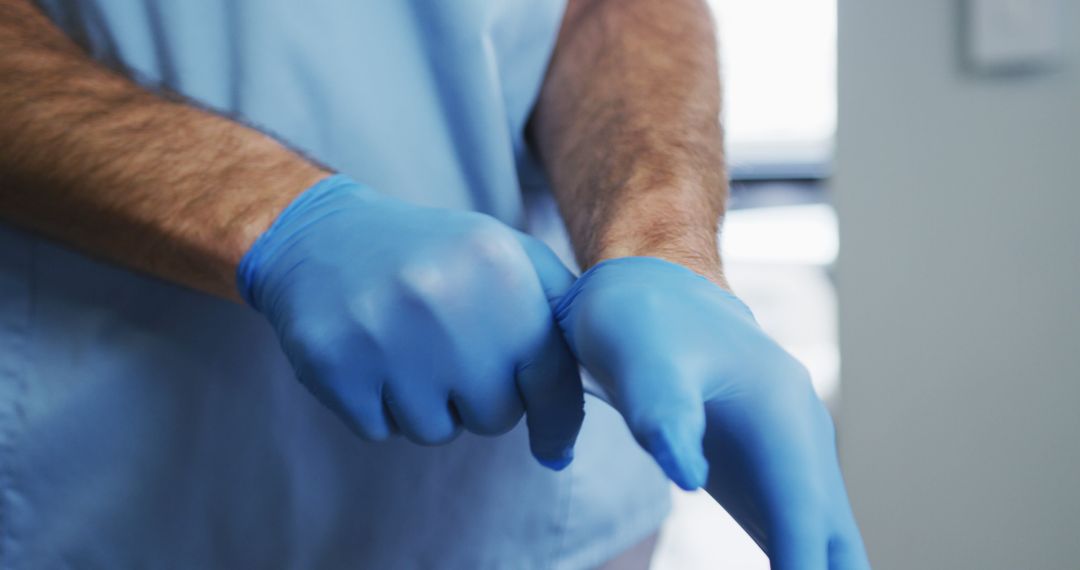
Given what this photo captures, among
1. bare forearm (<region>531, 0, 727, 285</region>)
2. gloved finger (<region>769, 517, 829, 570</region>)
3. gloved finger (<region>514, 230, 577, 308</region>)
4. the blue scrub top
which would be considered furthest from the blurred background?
gloved finger (<region>769, 517, 829, 570</region>)

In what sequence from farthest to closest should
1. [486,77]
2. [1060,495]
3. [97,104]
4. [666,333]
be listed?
[1060,495], [486,77], [97,104], [666,333]

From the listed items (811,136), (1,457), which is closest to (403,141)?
(1,457)

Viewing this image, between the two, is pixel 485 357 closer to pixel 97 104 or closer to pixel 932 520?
pixel 97 104

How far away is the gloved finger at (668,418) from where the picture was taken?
356 mm

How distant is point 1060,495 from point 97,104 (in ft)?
2.79

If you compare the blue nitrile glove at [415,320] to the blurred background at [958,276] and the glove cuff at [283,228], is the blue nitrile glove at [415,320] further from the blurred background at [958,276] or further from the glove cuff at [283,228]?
the blurred background at [958,276]

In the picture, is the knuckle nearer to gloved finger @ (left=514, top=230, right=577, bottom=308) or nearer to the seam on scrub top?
gloved finger @ (left=514, top=230, right=577, bottom=308)

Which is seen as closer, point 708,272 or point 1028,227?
point 708,272

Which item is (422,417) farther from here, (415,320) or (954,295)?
(954,295)

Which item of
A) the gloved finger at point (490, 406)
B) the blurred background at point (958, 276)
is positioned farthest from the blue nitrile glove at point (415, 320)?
the blurred background at point (958, 276)

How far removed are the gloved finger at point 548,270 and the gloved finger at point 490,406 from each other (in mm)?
58

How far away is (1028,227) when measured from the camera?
0.86 m

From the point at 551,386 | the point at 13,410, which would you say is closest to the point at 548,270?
the point at 551,386

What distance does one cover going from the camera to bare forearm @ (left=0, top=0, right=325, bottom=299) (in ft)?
1.65
